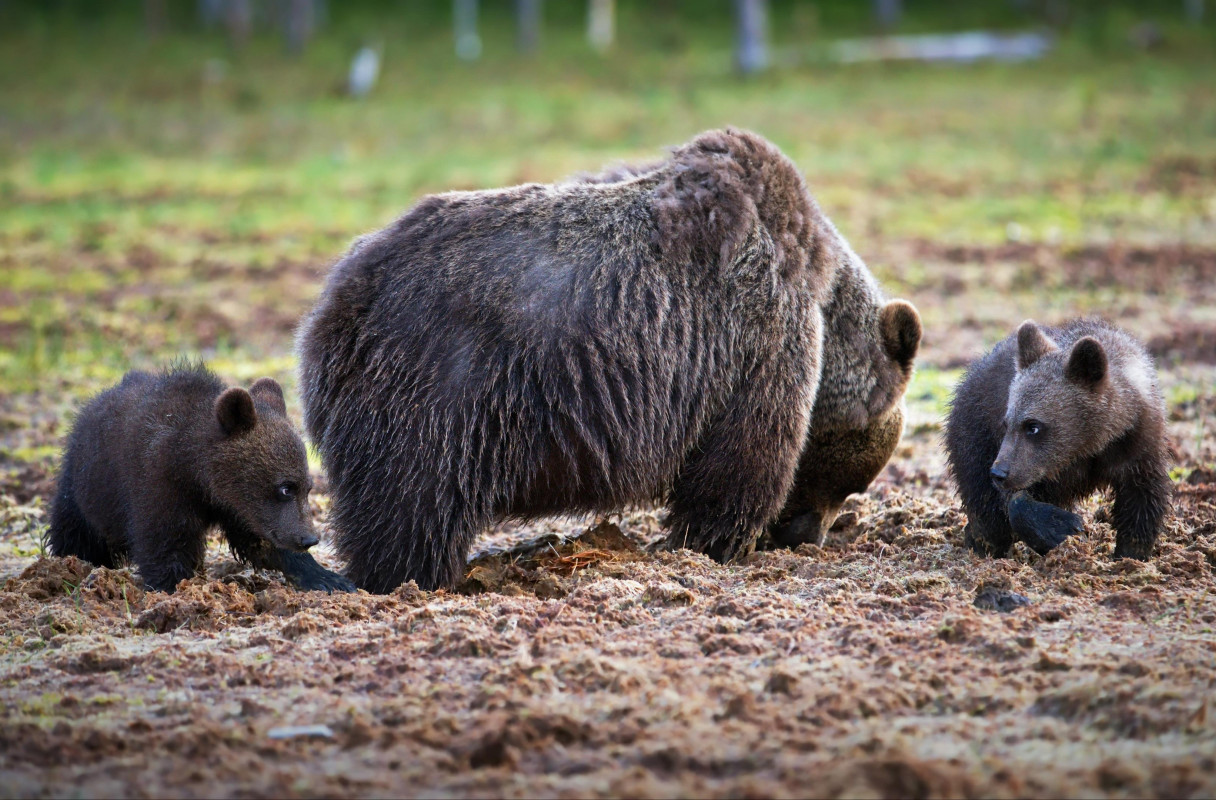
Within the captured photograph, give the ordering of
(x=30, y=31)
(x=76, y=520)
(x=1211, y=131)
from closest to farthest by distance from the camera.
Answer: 1. (x=76, y=520)
2. (x=1211, y=131)
3. (x=30, y=31)

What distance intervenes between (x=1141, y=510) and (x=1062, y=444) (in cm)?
51

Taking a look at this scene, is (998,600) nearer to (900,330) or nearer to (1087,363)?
(1087,363)

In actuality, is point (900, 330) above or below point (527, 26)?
below

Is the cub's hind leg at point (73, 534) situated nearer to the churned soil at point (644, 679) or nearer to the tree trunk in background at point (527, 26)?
the churned soil at point (644, 679)

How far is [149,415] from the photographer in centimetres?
629

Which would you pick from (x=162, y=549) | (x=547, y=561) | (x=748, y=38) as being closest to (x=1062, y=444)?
(x=547, y=561)

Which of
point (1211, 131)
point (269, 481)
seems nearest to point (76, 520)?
point (269, 481)

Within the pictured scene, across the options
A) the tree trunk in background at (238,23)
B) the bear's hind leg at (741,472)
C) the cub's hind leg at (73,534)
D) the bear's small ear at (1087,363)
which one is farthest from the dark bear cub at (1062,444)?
the tree trunk in background at (238,23)

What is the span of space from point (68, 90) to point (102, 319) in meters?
22.9

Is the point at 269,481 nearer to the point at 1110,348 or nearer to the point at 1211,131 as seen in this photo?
the point at 1110,348

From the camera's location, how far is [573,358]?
5938mm

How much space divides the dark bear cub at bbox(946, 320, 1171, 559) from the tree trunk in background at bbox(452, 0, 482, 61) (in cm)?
3470

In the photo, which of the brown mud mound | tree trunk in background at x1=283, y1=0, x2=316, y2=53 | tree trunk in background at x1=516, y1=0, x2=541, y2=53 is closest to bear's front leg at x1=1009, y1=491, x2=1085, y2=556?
the brown mud mound

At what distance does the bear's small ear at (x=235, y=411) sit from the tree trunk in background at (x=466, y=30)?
34319 mm
